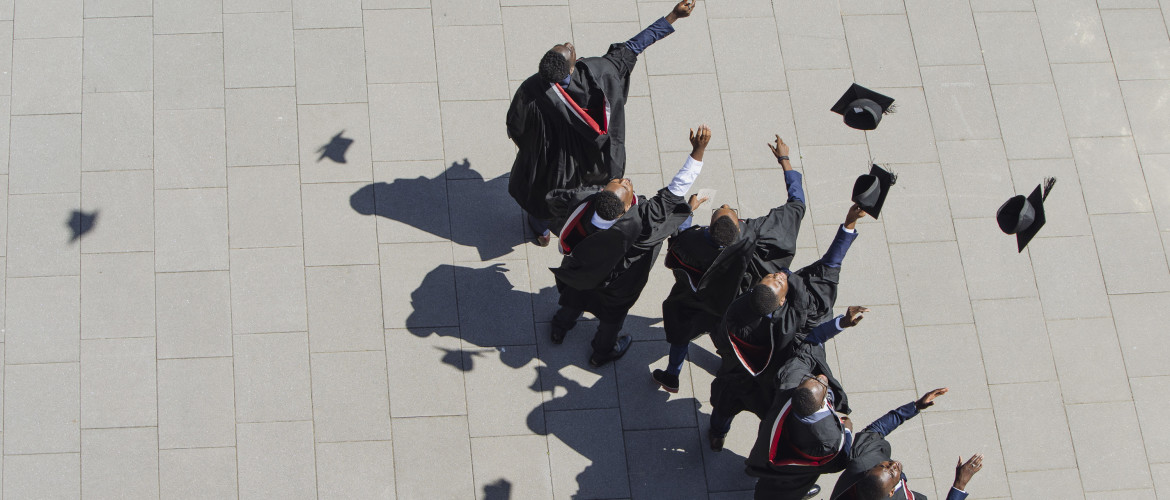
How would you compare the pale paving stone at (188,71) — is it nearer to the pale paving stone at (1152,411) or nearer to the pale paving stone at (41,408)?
the pale paving stone at (41,408)

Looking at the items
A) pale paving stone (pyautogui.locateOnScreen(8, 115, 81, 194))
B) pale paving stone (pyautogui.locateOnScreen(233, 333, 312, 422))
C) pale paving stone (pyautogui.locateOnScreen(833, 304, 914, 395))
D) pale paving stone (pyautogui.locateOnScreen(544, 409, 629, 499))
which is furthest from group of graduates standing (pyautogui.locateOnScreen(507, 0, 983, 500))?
pale paving stone (pyautogui.locateOnScreen(8, 115, 81, 194))

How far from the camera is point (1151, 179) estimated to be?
25.6 feet

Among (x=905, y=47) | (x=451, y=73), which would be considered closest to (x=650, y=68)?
(x=451, y=73)

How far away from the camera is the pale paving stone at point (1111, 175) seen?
770 cm

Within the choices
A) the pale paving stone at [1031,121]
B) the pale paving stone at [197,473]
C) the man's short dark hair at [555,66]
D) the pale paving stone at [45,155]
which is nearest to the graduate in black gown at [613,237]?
the man's short dark hair at [555,66]

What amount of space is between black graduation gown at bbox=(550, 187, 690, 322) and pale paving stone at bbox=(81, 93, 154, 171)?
3.56 metres

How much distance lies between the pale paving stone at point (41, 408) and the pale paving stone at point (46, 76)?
2.09 meters

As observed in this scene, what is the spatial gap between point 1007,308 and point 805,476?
2.78 meters

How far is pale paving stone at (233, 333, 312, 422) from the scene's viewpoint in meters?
6.62

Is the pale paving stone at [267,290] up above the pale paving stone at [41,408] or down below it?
above

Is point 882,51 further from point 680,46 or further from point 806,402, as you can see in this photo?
point 806,402

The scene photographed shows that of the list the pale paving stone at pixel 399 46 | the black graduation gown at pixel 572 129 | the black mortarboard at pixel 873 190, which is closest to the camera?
the black mortarboard at pixel 873 190

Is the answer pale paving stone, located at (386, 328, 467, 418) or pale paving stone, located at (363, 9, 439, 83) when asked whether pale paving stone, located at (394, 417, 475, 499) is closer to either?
pale paving stone, located at (386, 328, 467, 418)

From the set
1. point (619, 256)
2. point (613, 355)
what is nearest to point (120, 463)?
point (613, 355)
